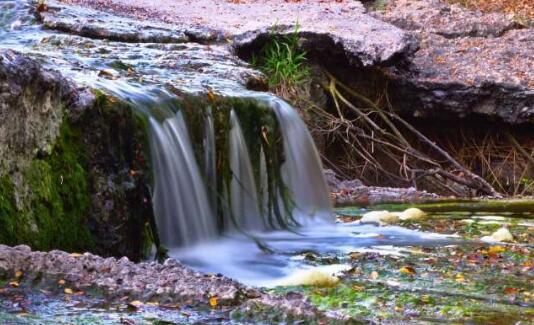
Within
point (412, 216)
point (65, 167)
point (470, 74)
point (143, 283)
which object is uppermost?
point (470, 74)

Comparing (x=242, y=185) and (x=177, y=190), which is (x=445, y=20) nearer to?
(x=242, y=185)

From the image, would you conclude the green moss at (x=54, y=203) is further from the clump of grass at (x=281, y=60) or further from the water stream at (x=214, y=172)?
the clump of grass at (x=281, y=60)

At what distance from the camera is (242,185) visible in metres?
4.55

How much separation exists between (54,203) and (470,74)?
5.47 metres

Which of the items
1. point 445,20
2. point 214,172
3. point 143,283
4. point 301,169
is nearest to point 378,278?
point 143,283

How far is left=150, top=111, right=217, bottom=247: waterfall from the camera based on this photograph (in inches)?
152

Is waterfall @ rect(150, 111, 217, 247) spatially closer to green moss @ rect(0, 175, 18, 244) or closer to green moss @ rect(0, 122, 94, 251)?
green moss @ rect(0, 122, 94, 251)

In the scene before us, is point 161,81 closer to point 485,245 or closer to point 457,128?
point 485,245

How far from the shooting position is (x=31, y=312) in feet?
6.58

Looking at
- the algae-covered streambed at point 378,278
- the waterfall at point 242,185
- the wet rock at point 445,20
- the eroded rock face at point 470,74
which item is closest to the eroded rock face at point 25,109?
the algae-covered streambed at point 378,278

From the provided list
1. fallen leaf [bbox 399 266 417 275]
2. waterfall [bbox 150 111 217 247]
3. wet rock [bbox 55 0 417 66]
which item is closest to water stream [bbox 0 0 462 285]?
waterfall [bbox 150 111 217 247]

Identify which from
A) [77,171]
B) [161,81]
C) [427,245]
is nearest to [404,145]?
[161,81]

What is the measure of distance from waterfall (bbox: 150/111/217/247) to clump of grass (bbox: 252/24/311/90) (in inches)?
130

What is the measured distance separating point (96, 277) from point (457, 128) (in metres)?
6.57
